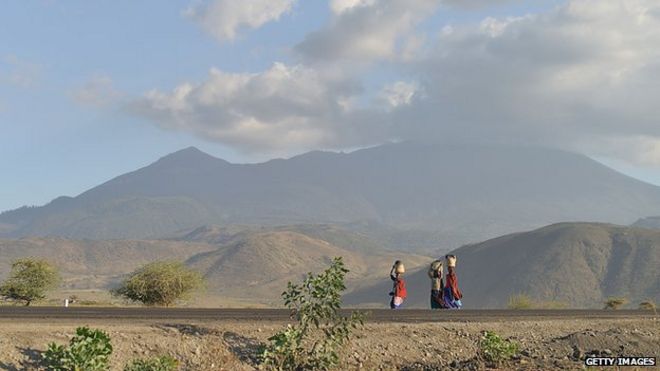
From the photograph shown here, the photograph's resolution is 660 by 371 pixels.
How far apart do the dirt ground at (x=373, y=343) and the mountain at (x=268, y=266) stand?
375 feet

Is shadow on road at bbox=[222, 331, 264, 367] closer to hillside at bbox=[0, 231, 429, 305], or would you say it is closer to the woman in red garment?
the woman in red garment

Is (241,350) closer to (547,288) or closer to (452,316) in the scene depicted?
(452,316)

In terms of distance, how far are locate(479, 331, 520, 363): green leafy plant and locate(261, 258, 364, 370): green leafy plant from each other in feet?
8.99

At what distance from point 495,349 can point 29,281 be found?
2319 centimetres

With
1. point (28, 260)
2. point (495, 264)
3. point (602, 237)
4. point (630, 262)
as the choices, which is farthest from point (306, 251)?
point (28, 260)

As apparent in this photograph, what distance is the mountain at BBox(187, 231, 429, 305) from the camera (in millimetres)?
146150

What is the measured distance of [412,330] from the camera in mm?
15680

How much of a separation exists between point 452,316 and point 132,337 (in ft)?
29.7

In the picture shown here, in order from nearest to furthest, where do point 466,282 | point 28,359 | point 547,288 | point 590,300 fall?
point 28,359, point 590,300, point 547,288, point 466,282

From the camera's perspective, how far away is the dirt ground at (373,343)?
1250 cm

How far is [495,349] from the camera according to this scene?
14453mm

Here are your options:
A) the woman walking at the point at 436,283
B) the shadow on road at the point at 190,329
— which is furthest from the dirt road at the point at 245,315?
the shadow on road at the point at 190,329

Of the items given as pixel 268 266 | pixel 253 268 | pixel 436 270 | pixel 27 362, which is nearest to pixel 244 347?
pixel 27 362

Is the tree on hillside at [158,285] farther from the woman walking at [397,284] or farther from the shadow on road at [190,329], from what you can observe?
the shadow on road at [190,329]
